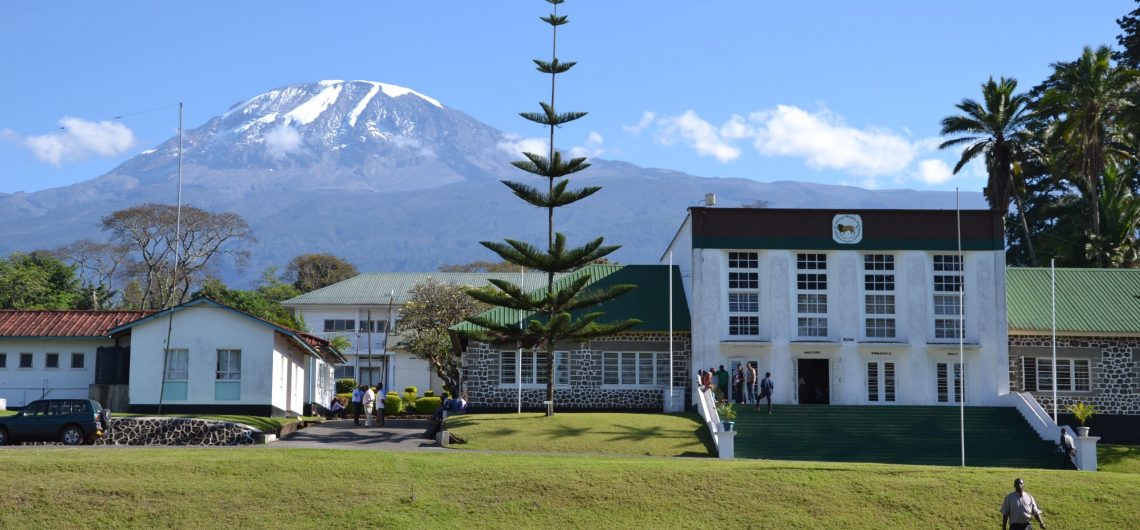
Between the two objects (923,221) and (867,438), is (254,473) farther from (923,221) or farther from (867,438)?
(923,221)

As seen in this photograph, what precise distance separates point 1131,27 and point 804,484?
42637 millimetres

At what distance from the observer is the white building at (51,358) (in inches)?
1465

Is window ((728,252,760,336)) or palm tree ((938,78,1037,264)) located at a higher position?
palm tree ((938,78,1037,264))

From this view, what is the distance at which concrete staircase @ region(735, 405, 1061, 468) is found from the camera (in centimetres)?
3042

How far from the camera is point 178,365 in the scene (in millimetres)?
36312

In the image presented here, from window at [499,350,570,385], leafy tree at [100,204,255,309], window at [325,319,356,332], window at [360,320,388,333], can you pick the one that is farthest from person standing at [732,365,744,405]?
leafy tree at [100,204,255,309]

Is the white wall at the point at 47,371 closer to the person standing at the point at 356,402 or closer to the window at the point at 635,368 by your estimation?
the person standing at the point at 356,402

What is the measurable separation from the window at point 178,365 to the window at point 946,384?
73.0ft

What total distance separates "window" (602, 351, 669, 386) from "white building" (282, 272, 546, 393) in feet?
88.7

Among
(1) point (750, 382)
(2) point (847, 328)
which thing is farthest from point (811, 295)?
(1) point (750, 382)

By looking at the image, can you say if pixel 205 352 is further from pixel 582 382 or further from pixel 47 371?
pixel 582 382

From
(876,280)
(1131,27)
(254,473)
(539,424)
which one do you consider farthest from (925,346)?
(1131,27)

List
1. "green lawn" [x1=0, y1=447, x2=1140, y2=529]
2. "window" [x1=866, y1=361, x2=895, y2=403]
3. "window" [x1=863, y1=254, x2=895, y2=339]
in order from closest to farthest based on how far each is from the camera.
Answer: "green lawn" [x1=0, y1=447, x2=1140, y2=529] → "window" [x1=866, y1=361, x2=895, y2=403] → "window" [x1=863, y1=254, x2=895, y2=339]

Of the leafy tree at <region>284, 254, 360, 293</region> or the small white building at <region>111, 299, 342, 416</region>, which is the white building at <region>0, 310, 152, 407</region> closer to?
the small white building at <region>111, 299, 342, 416</region>
